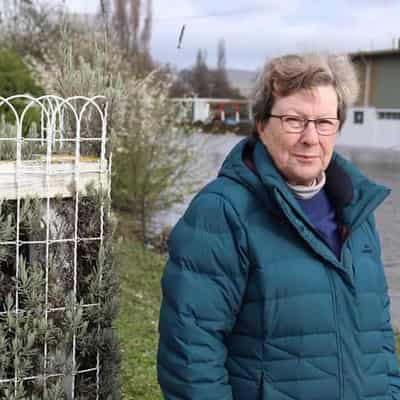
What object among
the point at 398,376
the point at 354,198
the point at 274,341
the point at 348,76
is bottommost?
the point at 398,376

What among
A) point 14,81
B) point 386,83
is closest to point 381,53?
point 386,83

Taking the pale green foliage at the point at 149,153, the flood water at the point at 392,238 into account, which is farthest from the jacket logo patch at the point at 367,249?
the pale green foliage at the point at 149,153

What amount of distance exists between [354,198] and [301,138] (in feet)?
0.93

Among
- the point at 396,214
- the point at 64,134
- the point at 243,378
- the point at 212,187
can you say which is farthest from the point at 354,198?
the point at 396,214

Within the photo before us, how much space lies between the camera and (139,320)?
6508mm

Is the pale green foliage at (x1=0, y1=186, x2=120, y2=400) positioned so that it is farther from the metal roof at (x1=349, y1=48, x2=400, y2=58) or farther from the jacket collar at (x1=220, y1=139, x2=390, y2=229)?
the metal roof at (x1=349, y1=48, x2=400, y2=58)

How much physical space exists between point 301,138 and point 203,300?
0.53 m

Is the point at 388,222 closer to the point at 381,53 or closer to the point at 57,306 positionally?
the point at 57,306

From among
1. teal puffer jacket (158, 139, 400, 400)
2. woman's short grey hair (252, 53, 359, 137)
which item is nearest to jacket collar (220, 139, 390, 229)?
teal puffer jacket (158, 139, 400, 400)

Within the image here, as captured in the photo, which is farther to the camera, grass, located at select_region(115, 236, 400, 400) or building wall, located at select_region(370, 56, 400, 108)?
building wall, located at select_region(370, 56, 400, 108)

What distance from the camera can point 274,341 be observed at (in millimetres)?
1981

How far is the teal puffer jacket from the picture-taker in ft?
6.38

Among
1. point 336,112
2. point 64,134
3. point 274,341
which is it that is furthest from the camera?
point 64,134

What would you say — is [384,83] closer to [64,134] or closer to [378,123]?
[378,123]
